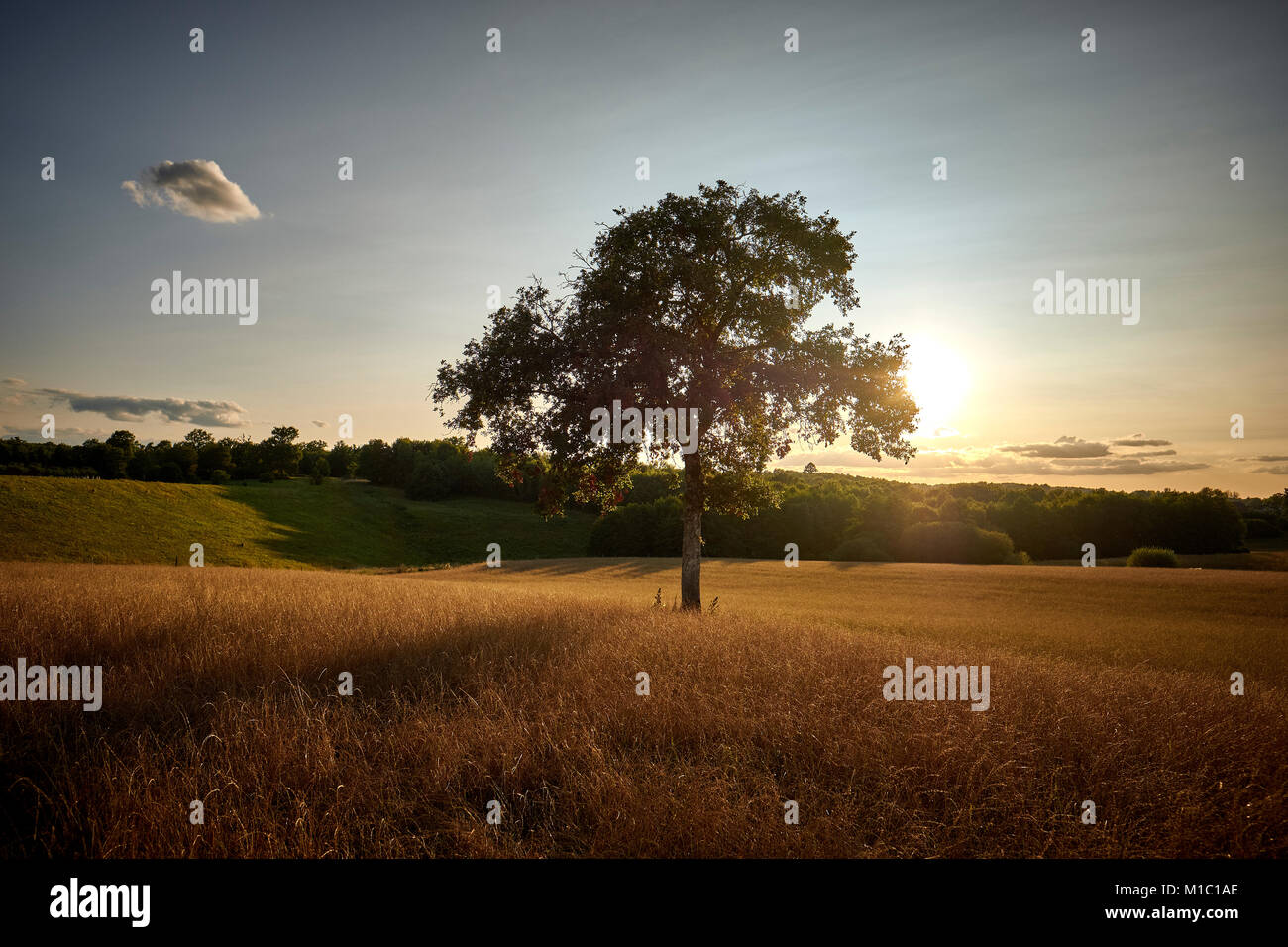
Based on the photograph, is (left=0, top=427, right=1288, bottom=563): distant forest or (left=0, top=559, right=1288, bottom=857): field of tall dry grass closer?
(left=0, top=559, right=1288, bottom=857): field of tall dry grass

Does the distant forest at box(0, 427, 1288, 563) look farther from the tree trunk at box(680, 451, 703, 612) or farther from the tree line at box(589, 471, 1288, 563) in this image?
the tree trunk at box(680, 451, 703, 612)

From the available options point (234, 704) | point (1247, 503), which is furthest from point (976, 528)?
point (234, 704)

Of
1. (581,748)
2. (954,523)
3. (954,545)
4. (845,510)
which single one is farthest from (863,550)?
(581,748)

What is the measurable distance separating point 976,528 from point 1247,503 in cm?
2331

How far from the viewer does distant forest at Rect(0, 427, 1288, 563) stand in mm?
51344

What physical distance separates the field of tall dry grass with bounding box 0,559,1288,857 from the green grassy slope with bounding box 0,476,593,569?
4684 cm

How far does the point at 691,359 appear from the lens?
1609 cm

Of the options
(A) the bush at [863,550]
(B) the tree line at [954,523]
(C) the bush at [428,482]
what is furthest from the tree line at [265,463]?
(A) the bush at [863,550]

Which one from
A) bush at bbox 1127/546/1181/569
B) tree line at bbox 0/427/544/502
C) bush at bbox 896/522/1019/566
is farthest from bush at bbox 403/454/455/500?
bush at bbox 1127/546/1181/569

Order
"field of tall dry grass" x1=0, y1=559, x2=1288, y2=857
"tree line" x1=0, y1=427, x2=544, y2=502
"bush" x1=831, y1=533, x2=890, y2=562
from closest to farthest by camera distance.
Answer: "field of tall dry grass" x1=0, y1=559, x2=1288, y2=857 < "bush" x1=831, y1=533, x2=890, y2=562 < "tree line" x1=0, y1=427, x2=544, y2=502

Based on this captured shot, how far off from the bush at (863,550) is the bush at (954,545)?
211cm

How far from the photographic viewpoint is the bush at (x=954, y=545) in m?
52.3
